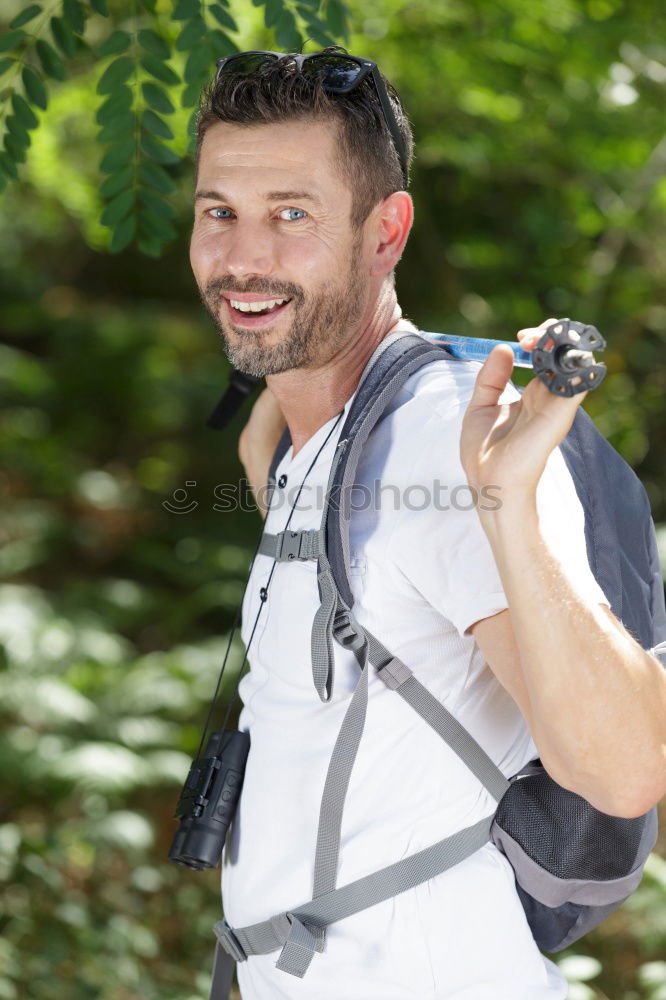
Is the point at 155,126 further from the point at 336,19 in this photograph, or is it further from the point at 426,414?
the point at 426,414

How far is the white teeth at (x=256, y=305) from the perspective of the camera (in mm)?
1563

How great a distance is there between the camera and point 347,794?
4.59ft

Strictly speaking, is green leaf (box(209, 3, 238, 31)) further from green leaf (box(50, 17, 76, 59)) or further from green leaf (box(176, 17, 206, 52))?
green leaf (box(50, 17, 76, 59))

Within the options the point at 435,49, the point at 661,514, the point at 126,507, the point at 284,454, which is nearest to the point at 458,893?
the point at 284,454

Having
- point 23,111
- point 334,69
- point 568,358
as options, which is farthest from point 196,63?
point 568,358

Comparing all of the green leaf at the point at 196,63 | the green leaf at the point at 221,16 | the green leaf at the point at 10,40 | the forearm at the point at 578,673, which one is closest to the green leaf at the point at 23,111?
the green leaf at the point at 10,40

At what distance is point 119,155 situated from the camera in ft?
7.24

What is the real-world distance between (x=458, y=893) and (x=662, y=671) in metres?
0.45

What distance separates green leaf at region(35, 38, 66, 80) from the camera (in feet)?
7.10

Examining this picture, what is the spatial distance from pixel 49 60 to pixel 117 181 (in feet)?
0.93

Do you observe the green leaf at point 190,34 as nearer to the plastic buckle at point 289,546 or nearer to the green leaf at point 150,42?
the green leaf at point 150,42

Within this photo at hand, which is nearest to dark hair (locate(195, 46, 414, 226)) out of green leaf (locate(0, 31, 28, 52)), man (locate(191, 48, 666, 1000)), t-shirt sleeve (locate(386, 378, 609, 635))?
man (locate(191, 48, 666, 1000))

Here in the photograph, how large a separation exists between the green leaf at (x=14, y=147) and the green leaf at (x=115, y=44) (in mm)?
256

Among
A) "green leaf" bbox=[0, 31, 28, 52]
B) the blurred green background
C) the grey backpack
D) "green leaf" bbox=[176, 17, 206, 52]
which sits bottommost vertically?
the blurred green background
